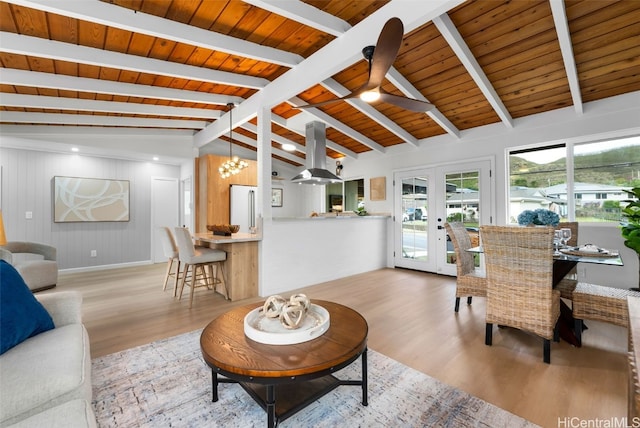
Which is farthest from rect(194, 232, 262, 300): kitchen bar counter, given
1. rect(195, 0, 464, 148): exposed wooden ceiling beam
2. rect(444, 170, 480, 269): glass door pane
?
rect(444, 170, 480, 269): glass door pane

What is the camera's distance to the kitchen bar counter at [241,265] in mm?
3699

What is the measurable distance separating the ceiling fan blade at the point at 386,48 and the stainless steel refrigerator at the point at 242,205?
4.49 meters

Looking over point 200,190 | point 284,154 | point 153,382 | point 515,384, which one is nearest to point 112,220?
point 200,190

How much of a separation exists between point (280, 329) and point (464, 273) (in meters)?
2.37

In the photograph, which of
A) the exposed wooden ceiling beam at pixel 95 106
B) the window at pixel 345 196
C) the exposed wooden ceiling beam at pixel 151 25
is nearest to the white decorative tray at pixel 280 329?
the exposed wooden ceiling beam at pixel 151 25

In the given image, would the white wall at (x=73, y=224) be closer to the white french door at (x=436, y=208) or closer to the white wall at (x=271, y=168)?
the white wall at (x=271, y=168)

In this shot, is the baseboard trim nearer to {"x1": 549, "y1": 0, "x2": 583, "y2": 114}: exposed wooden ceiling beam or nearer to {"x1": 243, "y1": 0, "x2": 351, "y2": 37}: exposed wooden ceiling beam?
{"x1": 243, "y1": 0, "x2": 351, "y2": 37}: exposed wooden ceiling beam

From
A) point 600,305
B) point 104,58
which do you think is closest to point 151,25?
point 104,58

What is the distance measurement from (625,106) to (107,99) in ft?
22.1

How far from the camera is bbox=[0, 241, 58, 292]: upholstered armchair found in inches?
152

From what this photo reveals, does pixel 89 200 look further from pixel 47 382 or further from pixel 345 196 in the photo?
pixel 47 382

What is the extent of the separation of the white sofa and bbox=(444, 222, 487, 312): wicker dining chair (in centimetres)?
309

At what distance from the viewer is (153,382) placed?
1935 millimetres

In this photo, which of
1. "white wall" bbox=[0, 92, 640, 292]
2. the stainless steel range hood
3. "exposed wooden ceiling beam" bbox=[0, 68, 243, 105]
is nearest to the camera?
"exposed wooden ceiling beam" bbox=[0, 68, 243, 105]
